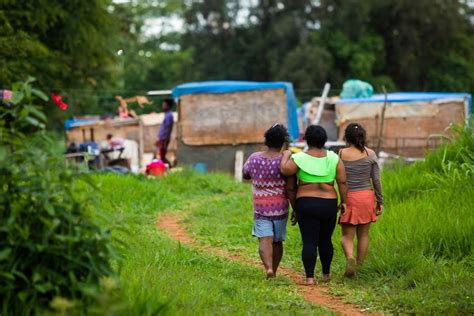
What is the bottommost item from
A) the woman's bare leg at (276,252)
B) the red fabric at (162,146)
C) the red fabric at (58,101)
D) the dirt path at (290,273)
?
the dirt path at (290,273)

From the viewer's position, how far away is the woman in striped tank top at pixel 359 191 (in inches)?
325

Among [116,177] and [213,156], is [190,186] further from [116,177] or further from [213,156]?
[213,156]

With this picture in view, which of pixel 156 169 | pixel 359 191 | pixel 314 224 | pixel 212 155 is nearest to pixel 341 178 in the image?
pixel 359 191

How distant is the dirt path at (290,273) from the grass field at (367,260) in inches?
4.9

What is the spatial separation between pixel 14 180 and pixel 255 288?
314 cm

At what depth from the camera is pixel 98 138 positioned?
25453 millimetres

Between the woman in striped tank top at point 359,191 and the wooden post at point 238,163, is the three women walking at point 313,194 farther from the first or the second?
the wooden post at point 238,163

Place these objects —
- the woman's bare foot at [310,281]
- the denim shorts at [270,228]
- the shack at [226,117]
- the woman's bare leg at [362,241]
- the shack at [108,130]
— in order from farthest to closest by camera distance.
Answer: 1. the shack at [108,130]
2. the shack at [226,117]
3. the woman's bare leg at [362,241]
4. the denim shorts at [270,228]
5. the woman's bare foot at [310,281]

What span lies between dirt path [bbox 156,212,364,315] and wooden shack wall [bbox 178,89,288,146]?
22.2 feet

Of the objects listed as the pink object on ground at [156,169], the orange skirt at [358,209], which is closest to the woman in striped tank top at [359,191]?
the orange skirt at [358,209]

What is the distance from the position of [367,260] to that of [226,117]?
12.1 metres

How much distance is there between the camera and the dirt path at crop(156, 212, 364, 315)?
23.0 feet

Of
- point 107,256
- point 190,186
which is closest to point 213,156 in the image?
point 190,186

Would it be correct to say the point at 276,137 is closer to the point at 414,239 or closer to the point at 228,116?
the point at 414,239
